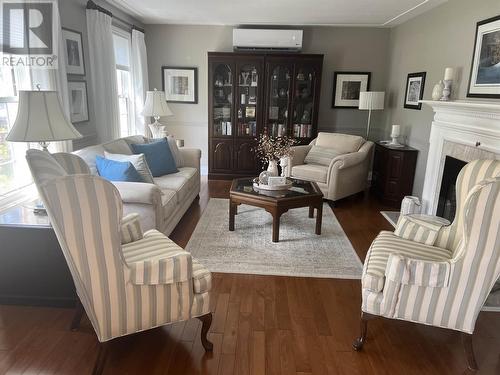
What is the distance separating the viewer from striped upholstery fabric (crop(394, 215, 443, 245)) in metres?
2.44

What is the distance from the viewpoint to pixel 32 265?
2381 millimetres

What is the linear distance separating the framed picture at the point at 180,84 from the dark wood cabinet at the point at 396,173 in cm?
325

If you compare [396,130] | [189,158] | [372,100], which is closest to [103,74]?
[189,158]

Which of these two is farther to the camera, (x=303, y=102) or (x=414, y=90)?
(x=303, y=102)

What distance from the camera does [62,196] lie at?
60.1 inches

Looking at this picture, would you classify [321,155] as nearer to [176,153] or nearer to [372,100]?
[372,100]

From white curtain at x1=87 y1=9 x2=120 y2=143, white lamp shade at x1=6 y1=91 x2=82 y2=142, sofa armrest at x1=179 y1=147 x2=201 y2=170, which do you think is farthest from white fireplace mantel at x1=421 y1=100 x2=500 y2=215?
white curtain at x1=87 y1=9 x2=120 y2=143

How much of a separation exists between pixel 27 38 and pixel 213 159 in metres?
3.35

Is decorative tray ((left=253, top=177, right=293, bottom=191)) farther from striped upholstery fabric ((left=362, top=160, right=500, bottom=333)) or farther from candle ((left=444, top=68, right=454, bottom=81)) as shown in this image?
candle ((left=444, top=68, right=454, bottom=81))

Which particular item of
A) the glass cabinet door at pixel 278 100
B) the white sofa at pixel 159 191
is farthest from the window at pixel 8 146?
the glass cabinet door at pixel 278 100

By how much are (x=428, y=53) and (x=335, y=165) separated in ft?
6.08

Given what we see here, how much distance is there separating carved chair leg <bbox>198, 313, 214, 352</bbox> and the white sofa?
3.90 feet

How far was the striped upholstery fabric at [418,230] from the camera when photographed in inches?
96.2

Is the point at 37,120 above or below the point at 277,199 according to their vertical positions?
above
